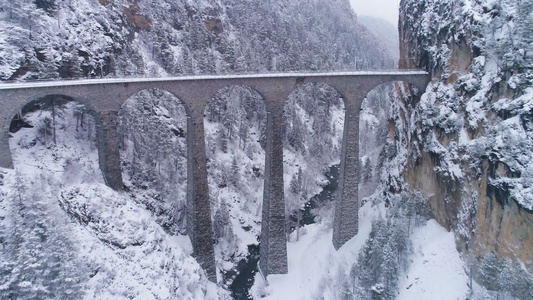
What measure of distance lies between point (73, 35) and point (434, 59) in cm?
4142

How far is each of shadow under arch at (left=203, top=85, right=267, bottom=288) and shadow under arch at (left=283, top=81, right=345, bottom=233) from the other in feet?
17.1

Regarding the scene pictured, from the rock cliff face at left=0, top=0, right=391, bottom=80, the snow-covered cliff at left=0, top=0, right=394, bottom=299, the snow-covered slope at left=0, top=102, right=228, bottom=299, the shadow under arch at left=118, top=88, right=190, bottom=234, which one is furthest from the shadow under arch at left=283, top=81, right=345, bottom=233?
the snow-covered slope at left=0, top=102, right=228, bottom=299

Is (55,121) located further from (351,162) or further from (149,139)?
(351,162)

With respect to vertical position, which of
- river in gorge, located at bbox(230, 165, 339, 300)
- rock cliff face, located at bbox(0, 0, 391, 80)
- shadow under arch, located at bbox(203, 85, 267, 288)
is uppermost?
rock cliff face, located at bbox(0, 0, 391, 80)

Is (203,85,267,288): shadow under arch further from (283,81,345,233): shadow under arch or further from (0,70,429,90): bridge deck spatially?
(0,70,429,90): bridge deck

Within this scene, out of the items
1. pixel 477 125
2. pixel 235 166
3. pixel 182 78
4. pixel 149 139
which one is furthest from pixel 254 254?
pixel 477 125

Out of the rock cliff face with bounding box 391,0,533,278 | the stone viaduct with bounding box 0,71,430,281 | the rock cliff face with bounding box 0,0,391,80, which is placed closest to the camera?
the rock cliff face with bounding box 391,0,533,278

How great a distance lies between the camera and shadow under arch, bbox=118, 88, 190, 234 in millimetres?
40969

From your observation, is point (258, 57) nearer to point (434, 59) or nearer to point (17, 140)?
point (434, 59)

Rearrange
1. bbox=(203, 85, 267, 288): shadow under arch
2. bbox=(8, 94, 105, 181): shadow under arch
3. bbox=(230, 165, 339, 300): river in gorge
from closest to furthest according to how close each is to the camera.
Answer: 1. bbox=(8, 94, 105, 181): shadow under arch
2. bbox=(230, 165, 339, 300): river in gorge
3. bbox=(203, 85, 267, 288): shadow under arch

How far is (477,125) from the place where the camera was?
28734mm

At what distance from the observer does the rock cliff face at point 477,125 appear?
24.6m

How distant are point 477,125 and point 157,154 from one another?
36.0 metres

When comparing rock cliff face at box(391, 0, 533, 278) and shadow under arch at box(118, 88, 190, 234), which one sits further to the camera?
shadow under arch at box(118, 88, 190, 234)
